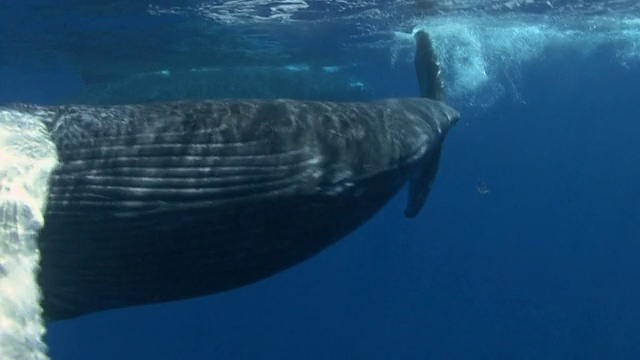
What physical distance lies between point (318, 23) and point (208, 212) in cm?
2547

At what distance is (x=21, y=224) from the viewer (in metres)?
4.09

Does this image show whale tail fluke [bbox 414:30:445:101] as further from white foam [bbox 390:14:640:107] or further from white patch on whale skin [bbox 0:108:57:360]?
white foam [bbox 390:14:640:107]

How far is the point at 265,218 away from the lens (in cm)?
498

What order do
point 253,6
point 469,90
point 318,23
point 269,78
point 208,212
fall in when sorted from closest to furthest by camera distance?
point 208,212 → point 253,6 → point 318,23 → point 269,78 → point 469,90

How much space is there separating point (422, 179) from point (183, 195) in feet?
14.9

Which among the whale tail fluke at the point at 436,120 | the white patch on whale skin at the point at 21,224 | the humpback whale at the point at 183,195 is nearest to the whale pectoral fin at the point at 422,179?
the whale tail fluke at the point at 436,120

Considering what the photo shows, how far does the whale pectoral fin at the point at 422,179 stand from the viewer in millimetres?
7516

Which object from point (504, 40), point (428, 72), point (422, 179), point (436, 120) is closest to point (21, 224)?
point (436, 120)

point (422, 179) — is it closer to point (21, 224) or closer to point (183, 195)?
point (183, 195)

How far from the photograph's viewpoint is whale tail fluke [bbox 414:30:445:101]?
1059 centimetres

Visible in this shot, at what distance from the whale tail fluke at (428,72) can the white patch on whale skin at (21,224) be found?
676 centimetres

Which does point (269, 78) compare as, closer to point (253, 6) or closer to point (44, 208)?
point (253, 6)

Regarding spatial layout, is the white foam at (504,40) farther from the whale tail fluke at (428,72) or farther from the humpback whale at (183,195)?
the humpback whale at (183,195)

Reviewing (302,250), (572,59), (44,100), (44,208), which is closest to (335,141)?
(302,250)
